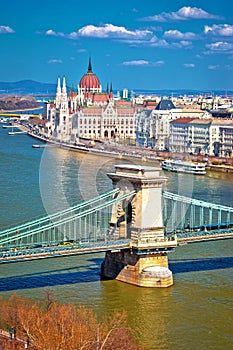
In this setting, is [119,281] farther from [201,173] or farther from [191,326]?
[201,173]

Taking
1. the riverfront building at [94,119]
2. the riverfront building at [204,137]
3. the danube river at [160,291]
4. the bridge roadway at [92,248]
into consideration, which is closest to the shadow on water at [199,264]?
the danube river at [160,291]

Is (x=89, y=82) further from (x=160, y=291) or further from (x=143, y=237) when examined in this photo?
(x=160, y=291)

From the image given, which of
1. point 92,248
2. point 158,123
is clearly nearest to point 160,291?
point 92,248

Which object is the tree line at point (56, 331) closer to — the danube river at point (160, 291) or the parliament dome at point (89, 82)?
the danube river at point (160, 291)

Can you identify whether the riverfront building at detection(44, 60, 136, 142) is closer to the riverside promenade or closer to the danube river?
the riverside promenade

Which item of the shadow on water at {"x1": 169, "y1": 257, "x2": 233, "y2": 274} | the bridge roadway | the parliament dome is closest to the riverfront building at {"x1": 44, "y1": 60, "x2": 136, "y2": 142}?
the parliament dome
